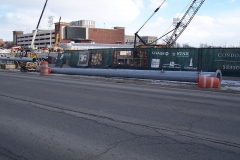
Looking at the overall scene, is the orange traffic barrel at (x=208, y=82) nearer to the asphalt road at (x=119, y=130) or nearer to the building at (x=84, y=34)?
the asphalt road at (x=119, y=130)

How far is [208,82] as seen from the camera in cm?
1525

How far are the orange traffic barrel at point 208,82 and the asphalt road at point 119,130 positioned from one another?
5205 millimetres

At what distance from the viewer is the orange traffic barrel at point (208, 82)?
49.4 ft

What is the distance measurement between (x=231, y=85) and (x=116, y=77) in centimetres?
914

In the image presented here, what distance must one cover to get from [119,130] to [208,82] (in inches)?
406

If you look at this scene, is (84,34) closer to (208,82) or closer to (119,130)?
(208,82)

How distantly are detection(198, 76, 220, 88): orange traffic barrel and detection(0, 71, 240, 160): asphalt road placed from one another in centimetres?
521

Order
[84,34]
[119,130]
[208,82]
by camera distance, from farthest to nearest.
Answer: [84,34] → [208,82] → [119,130]

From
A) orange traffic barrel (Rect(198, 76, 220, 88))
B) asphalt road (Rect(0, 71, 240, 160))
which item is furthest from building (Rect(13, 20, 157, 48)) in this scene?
asphalt road (Rect(0, 71, 240, 160))

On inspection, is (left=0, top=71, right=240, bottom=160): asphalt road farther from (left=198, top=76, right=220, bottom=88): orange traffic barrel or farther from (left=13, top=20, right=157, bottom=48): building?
(left=13, top=20, right=157, bottom=48): building

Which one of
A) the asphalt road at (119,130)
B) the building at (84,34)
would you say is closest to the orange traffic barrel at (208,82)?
the asphalt road at (119,130)

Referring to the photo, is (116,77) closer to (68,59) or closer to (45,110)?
(68,59)

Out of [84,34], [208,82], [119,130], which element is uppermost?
[84,34]

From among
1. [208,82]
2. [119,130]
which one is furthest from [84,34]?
[119,130]
